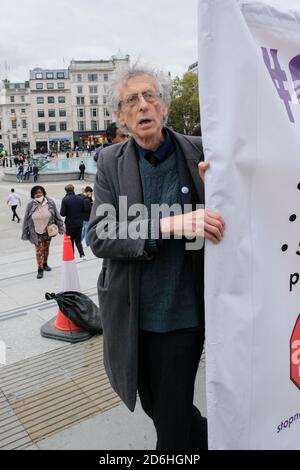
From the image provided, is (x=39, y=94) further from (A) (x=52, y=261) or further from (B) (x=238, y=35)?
(B) (x=238, y=35)

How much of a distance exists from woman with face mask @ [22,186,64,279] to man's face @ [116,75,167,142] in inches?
213

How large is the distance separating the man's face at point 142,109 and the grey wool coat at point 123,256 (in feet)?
0.36

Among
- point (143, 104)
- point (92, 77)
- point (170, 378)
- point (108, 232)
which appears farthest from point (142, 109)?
point (92, 77)

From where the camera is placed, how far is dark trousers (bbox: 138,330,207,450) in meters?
1.66

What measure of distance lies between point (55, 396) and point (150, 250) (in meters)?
1.96

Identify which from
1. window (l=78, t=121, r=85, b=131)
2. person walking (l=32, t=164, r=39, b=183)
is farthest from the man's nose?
window (l=78, t=121, r=85, b=131)

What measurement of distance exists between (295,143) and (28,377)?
112 inches

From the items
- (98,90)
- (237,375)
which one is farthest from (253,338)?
(98,90)

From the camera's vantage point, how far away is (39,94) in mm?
88062

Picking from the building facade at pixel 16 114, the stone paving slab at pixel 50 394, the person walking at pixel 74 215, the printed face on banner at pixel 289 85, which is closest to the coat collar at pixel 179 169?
the printed face on banner at pixel 289 85

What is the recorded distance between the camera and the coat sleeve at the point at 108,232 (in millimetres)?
1521

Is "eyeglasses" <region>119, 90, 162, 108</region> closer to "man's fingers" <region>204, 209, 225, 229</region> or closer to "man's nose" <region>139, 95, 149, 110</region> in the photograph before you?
"man's nose" <region>139, 95, 149, 110</region>

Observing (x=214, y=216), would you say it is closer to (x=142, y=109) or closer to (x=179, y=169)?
(x=179, y=169)

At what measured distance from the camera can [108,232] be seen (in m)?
1.57
